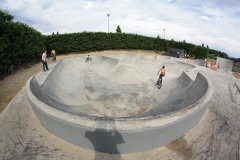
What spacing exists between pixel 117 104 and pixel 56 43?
19.6 m

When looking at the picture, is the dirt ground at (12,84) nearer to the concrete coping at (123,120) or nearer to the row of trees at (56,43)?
the row of trees at (56,43)

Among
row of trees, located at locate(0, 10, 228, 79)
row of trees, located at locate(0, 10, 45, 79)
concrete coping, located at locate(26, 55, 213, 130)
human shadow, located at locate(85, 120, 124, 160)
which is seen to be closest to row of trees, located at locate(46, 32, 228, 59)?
row of trees, located at locate(0, 10, 228, 79)

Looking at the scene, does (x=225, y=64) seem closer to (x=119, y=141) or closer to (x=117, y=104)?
(x=117, y=104)

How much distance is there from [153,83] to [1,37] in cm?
1277

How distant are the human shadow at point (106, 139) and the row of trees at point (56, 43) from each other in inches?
482

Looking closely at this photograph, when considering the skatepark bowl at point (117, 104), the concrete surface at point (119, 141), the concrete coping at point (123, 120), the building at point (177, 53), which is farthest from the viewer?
the building at point (177, 53)

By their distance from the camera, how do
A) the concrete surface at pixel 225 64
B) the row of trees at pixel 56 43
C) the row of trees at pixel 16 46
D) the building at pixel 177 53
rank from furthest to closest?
1. the building at pixel 177 53
2. the concrete surface at pixel 225 64
3. the row of trees at pixel 56 43
4. the row of trees at pixel 16 46

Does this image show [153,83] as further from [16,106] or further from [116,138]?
[116,138]

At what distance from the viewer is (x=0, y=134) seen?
31.0 feet

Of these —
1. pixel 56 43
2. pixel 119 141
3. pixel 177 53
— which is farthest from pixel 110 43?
pixel 119 141

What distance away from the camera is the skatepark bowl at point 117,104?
722cm

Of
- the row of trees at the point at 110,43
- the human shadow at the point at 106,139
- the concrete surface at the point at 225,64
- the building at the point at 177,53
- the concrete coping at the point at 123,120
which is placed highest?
the row of trees at the point at 110,43

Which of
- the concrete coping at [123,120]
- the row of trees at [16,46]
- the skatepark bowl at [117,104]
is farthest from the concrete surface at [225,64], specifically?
the concrete coping at [123,120]

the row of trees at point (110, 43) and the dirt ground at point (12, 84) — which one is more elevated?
the row of trees at point (110, 43)
